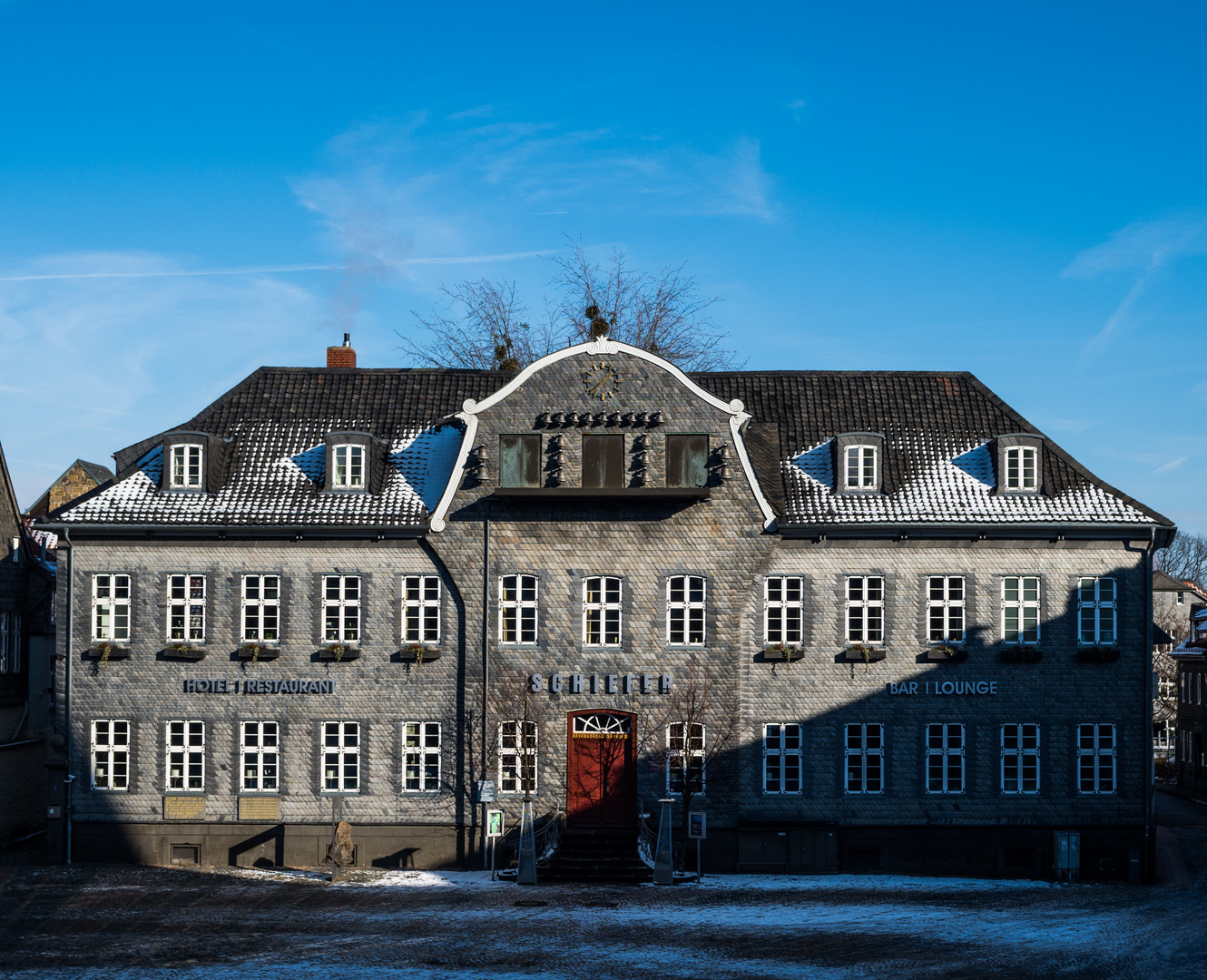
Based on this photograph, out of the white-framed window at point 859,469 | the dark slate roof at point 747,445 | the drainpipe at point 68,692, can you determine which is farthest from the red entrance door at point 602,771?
the drainpipe at point 68,692

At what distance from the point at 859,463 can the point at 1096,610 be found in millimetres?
6840

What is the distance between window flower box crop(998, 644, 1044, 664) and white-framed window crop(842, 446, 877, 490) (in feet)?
16.9

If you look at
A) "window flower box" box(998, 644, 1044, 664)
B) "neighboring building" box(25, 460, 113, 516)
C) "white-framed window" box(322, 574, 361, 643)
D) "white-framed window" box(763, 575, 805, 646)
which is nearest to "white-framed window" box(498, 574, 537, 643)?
"white-framed window" box(322, 574, 361, 643)

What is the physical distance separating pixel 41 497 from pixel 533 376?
43.2m

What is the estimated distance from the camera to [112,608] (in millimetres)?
32500

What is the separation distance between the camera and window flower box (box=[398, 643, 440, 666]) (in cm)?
3186

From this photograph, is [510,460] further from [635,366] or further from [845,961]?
[845,961]

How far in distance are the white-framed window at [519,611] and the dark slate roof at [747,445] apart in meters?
2.88

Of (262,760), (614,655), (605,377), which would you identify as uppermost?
(605,377)

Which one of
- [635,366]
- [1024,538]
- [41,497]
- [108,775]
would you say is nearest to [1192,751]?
[1024,538]

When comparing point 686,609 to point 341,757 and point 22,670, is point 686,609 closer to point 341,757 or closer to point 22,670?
point 341,757

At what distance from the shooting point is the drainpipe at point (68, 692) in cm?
3183

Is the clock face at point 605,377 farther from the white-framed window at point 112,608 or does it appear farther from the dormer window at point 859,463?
the white-framed window at point 112,608

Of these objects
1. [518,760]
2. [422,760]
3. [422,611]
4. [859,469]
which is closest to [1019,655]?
[859,469]
